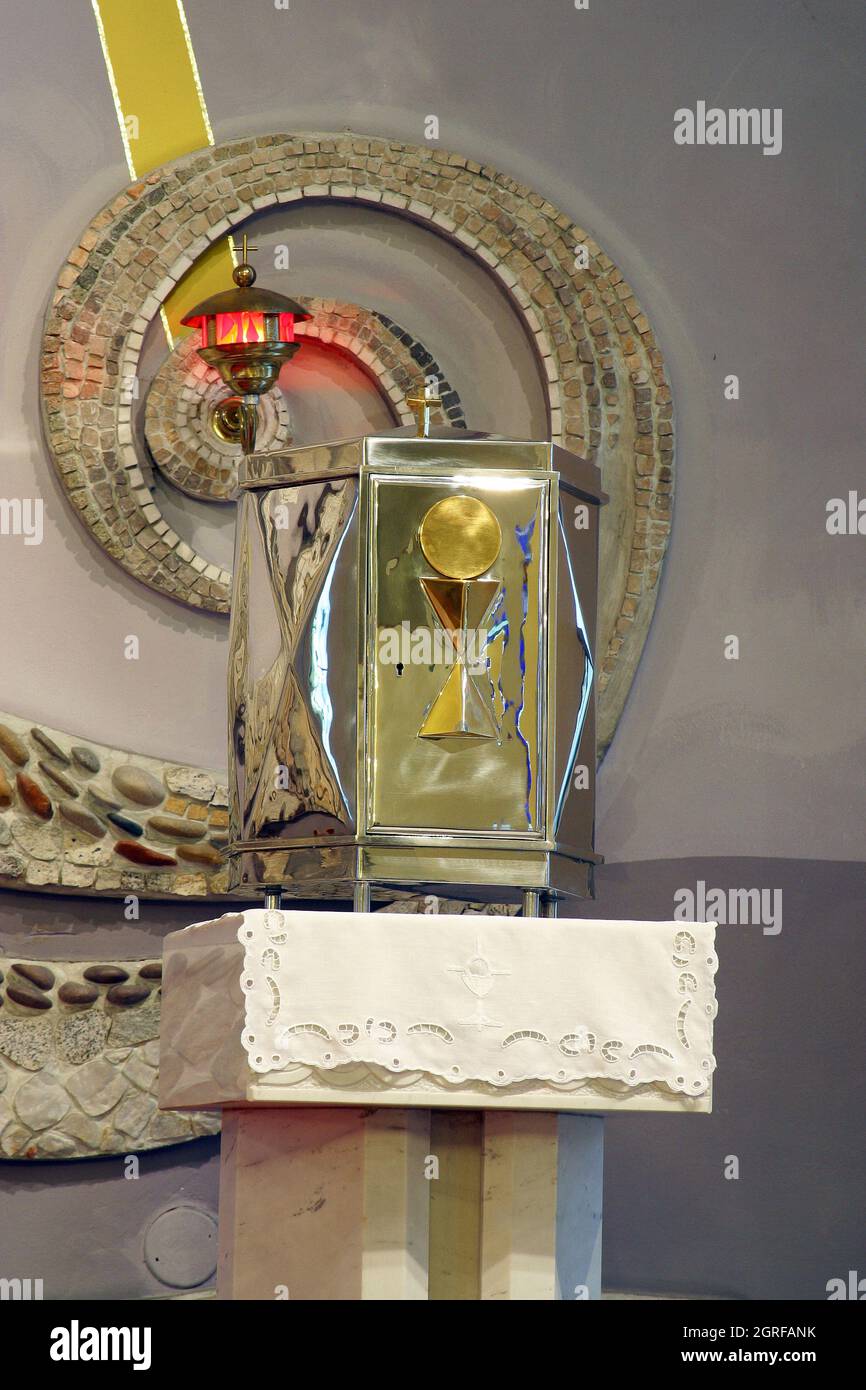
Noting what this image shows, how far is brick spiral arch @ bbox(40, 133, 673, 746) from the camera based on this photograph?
14.6 ft

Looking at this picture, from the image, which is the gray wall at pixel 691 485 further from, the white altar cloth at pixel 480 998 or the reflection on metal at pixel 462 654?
the white altar cloth at pixel 480 998

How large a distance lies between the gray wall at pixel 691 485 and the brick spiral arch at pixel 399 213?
0.23ft

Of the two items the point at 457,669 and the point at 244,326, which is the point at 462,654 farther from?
the point at 244,326

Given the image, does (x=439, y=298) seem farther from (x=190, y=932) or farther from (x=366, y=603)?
(x=190, y=932)

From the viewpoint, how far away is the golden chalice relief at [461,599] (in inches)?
114

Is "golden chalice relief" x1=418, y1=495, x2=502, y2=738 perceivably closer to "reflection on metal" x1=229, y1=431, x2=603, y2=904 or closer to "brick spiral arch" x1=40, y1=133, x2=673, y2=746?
"reflection on metal" x1=229, y1=431, x2=603, y2=904

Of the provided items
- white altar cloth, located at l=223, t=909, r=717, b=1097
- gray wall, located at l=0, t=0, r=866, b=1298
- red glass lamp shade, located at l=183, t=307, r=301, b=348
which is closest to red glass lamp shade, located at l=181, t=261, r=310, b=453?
red glass lamp shade, located at l=183, t=307, r=301, b=348

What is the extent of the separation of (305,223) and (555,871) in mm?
2230

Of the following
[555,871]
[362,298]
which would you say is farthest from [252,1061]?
[362,298]

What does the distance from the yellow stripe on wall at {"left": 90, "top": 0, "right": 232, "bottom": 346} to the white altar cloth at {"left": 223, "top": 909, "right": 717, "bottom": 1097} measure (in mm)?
2244

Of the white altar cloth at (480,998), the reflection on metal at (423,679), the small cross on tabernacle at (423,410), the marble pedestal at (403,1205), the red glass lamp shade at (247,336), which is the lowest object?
the marble pedestal at (403,1205)

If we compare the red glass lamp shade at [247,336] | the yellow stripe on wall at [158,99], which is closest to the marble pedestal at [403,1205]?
the red glass lamp shade at [247,336]

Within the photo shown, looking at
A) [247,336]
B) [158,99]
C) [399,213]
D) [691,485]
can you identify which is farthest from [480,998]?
[158,99]

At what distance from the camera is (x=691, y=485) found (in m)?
4.79
